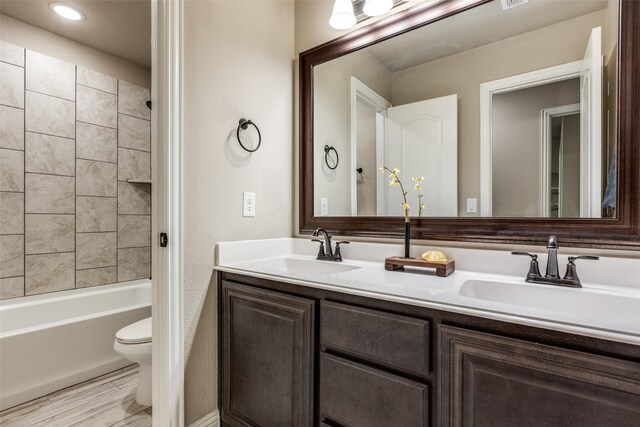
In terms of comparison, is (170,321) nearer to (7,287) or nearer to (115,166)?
(7,287)

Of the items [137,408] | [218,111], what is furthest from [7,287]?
[218,111]

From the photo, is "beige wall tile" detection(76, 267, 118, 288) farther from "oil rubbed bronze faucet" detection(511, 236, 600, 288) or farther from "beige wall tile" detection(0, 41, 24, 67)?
"oil rubbed bronze faucet" detection(511, 236, 600, 288)

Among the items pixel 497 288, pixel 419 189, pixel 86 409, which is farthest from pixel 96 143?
pixel 497 288

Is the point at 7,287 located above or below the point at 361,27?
below

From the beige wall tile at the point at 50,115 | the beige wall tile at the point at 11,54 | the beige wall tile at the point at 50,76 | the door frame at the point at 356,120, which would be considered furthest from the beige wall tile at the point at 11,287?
the door frame at the point at 356,120

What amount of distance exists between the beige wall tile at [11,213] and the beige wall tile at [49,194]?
4 cm

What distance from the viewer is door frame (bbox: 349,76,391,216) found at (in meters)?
1.60

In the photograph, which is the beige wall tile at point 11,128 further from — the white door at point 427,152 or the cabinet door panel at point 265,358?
the white door at point 427,152

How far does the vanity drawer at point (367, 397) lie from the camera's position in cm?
87

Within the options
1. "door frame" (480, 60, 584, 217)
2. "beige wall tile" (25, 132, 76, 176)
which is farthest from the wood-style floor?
"door frame" (480, 60, 584, 217)

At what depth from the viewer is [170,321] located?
4.29ft

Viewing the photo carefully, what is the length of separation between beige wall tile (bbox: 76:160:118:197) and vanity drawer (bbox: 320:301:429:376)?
239 cm

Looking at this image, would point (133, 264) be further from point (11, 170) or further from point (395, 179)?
point (395, 179)

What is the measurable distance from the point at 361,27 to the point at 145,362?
217 cm
